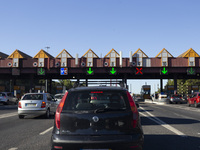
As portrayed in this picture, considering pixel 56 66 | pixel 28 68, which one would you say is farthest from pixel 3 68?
pixel 56 66

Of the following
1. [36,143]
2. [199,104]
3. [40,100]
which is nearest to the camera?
[36,143]

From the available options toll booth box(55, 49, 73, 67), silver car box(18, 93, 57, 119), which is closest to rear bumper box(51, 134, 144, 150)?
silver car box(18, 93, 57, 119)

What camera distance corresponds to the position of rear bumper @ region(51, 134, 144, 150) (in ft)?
14.2

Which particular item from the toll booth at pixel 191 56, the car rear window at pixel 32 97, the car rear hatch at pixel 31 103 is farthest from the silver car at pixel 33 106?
the toll booth at pixel 191 56

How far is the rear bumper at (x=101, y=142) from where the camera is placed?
14.2ft

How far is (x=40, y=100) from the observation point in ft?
47.1

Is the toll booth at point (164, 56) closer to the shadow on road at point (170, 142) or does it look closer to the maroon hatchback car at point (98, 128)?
the shadow on road at point (170, 142)

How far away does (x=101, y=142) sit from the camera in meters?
4.32

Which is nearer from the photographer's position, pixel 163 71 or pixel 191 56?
pixel 163 71

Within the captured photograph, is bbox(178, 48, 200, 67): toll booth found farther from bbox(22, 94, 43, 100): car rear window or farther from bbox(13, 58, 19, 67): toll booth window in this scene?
bbox(22, 94, 43, 100): car rear window

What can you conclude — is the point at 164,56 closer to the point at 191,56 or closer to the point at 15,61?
the point at 191,56

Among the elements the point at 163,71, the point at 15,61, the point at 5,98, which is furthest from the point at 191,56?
the point at 5,98

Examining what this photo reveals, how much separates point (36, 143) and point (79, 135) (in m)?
3.11

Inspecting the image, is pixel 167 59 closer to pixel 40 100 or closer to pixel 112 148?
pixel 40 100
